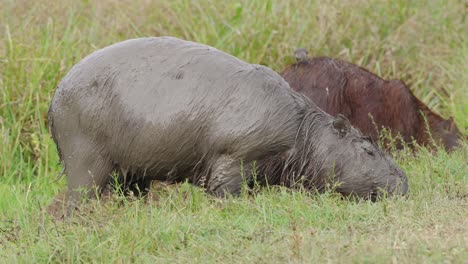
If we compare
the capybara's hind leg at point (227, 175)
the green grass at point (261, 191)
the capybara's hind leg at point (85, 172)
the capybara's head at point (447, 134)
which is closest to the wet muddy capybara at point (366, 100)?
the capybara's head at point (447, 134)

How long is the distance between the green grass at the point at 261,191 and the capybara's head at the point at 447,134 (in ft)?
0.85

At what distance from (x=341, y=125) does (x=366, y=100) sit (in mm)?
1518

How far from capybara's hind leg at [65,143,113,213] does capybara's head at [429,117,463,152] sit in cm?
287

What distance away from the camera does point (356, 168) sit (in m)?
5.85

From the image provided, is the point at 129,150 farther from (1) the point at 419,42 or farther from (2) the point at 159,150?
(1) the point at 419,42

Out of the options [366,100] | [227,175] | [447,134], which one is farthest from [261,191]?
[447,134]

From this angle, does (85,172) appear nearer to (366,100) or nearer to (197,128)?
(197,128)

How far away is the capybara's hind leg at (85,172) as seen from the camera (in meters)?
5.89

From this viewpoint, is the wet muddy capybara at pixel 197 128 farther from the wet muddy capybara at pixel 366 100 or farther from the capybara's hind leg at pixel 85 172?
the wet muddy capybara at pixel 366 100

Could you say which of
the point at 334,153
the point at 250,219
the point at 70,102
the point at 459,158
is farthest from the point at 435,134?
the point at 70,102

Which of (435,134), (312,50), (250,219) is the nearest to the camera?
(250,219)

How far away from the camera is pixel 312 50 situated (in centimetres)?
932

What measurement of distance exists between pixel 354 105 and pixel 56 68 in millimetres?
2964

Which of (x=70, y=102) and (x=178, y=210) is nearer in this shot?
(x=178, y=210)
